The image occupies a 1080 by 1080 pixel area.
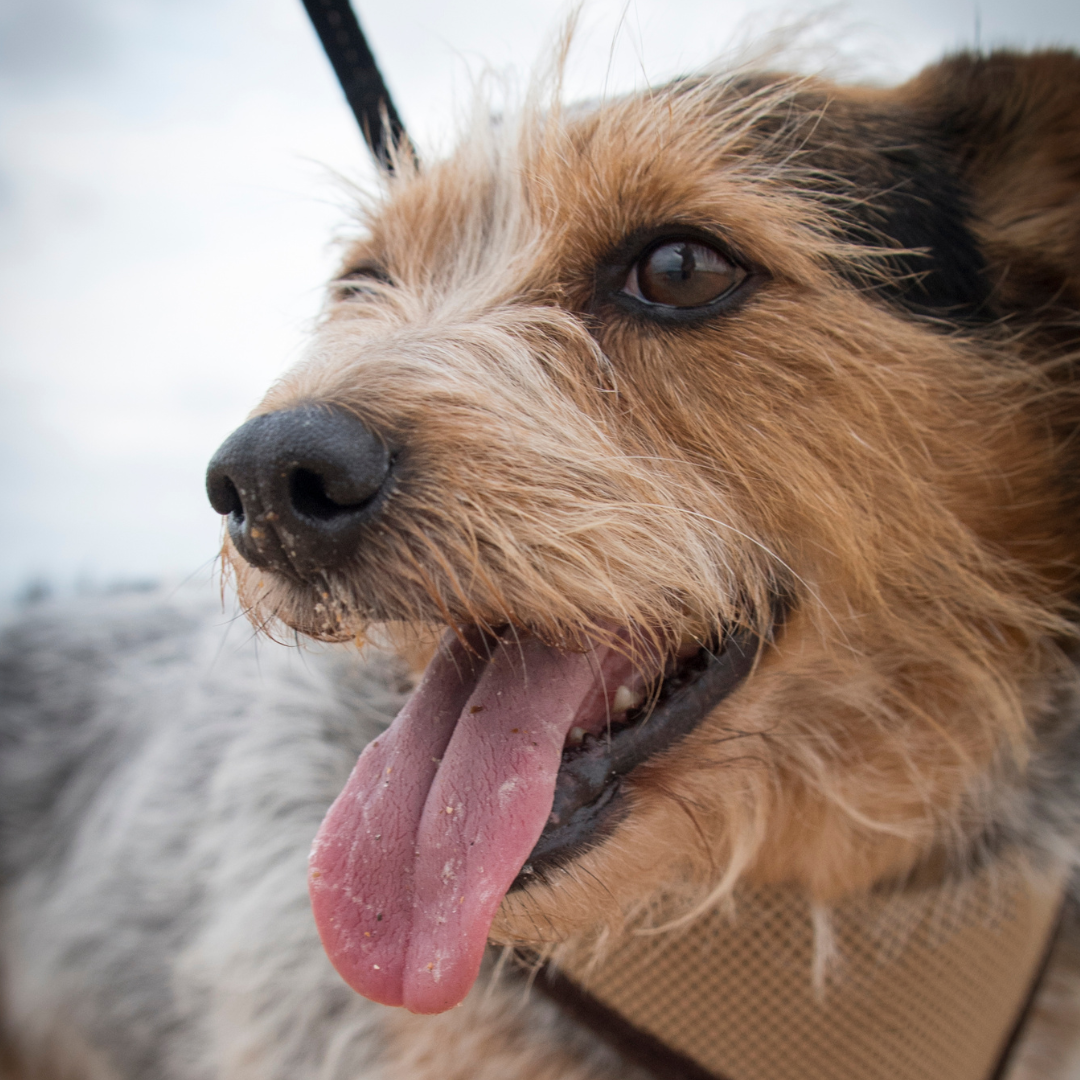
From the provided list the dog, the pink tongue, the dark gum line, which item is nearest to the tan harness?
the dog

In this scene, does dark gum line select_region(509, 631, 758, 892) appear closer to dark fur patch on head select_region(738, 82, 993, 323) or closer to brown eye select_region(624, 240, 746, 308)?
brown eye select_region(624, 240, 746, 308)

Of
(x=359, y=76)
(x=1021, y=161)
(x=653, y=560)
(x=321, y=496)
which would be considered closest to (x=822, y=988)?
(x=653, y=560)

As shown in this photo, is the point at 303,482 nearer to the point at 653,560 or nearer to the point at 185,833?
the point at 653,560

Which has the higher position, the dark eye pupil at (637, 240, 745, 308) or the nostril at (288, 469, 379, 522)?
the dark eye pupil at (637, 240, 745, 308)

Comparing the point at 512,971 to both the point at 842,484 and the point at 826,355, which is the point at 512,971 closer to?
the point at 842,484

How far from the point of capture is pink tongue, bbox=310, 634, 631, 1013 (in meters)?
1.68

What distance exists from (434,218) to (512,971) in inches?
80.1

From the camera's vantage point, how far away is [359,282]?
2.62 m

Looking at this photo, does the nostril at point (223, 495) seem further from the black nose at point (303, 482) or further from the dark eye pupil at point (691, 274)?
the dark eye pupil at point (691, 274)

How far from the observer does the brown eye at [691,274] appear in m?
1.96

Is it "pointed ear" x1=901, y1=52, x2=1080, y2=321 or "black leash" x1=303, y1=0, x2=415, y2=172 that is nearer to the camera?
"pointed ear" x1=901, y1=52, x2=1080, y2=321

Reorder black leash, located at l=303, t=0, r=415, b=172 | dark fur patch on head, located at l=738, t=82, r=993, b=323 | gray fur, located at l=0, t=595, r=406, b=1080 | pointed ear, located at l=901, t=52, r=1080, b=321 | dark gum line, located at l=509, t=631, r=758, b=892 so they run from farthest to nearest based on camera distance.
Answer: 1. gray fur, located at l=0, t=595, r=406, b=1080
2. black leash, located at l=303, t=0, r=415, b=172
3. pointed ear, located at l=901, t=52, r=1080, b=321
4. dark fur patch on head, located at l=738, t=82, r=993, b=323
5. dark gum line, located at l=509, t=631, r=758, b=892

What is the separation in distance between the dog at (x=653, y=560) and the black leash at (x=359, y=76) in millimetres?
300

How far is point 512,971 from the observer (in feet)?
7.70
